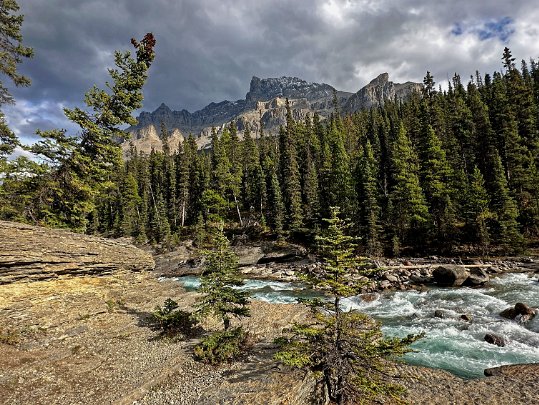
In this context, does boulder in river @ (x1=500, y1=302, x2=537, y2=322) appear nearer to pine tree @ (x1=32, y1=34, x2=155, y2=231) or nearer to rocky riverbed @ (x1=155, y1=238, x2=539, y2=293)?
rocky riverbed @ (x1=155, y1=238, x2=539, y2=293)

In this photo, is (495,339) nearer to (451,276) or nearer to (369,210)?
(451,276)

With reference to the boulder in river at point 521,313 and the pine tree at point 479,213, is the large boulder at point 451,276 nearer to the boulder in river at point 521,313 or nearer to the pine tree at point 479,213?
the boulder in river at point 521,313

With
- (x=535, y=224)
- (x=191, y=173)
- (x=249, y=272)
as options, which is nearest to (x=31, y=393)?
(x=249, y=272)

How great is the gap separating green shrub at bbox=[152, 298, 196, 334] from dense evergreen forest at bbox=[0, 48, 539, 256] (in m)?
8.99

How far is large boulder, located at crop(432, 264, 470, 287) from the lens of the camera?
28.2m

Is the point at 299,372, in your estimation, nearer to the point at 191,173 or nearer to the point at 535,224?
the point at 535,224

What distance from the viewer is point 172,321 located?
17141mm

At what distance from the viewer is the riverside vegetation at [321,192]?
32.7ft

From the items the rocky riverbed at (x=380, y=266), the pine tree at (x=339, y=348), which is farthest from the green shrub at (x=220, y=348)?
the rocky riverbed at (x=380, y=266)

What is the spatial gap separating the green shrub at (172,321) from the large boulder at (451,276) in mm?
25332

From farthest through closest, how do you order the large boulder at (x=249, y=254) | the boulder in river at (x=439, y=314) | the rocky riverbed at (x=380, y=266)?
the large boulder at (x=249, y=254) < the rocky riverbed at (x=380, y=266) < the boulder in river at (x=439, y=314)

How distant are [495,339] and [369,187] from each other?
34.1 meters

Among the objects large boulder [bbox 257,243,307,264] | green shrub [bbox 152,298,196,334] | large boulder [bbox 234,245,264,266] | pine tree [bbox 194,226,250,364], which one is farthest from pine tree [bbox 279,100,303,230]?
pine tree [bbox 194,226,250,364]

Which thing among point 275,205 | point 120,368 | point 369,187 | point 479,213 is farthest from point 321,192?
point 120,368
